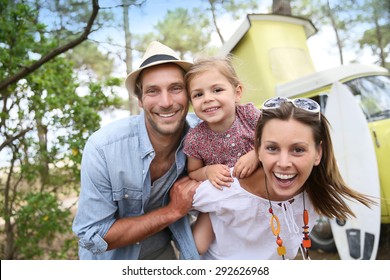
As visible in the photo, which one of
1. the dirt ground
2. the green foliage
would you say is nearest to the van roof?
the dirt ground

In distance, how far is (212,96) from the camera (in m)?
1.35

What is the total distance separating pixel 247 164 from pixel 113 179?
0.53m

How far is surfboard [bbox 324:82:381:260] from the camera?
8.42 feet

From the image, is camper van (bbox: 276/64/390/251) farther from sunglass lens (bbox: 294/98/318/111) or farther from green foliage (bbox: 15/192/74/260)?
green foliage (bbox: 15/192/74/260)

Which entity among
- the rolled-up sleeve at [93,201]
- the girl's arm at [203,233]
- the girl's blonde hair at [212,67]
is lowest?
the girl's arm at [203,233]

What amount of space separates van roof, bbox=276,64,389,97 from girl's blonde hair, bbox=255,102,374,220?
1.74 metres

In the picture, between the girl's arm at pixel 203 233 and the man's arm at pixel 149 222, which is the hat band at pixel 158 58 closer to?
the man's arm at pixel 149 222

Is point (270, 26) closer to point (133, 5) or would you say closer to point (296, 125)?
point (133, 5)

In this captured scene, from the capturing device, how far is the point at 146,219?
1.54 meters

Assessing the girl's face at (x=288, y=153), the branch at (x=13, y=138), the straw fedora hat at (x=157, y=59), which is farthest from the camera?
the branch at (x=13, y=138)

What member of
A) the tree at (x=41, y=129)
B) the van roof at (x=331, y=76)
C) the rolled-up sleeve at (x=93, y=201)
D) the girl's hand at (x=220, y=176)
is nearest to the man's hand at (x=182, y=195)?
the girl's hand at (x=220, y=176)

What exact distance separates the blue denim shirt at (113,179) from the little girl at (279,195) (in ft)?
0.56

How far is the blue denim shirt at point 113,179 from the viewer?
1.47 metres

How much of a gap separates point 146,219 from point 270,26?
2803mm
